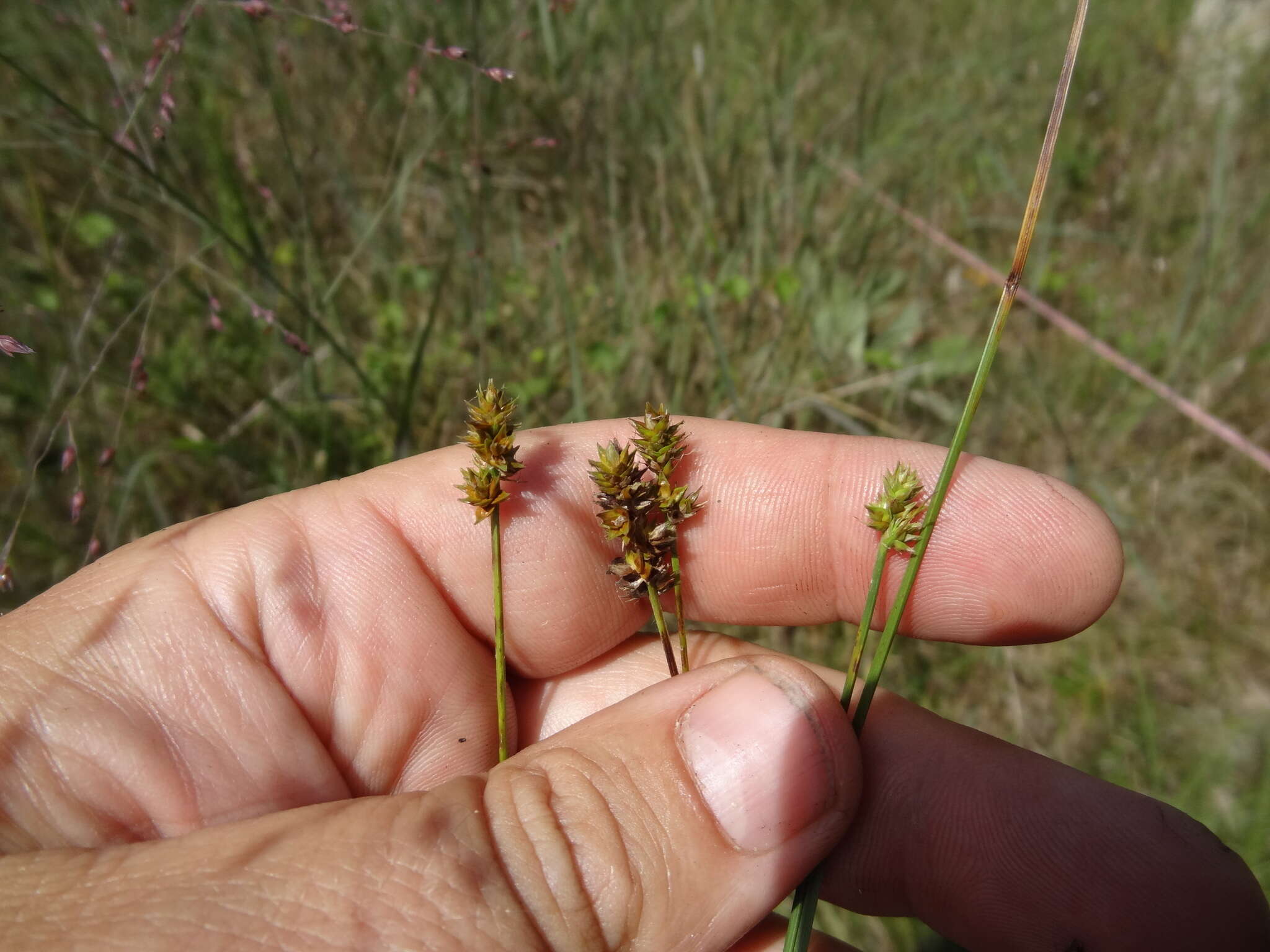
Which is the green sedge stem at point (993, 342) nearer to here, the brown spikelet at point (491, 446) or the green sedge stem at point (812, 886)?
the green sedge stem at point (812, 886)

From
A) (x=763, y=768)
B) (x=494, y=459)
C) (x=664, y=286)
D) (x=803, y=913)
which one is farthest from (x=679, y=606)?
(x=664, y=286)

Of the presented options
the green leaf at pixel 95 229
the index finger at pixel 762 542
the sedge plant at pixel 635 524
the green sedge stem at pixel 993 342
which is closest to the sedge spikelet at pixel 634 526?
the sedge plant at pixel 635 524

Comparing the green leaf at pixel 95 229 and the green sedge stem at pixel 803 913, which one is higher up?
the green leaf at pixel 95 229

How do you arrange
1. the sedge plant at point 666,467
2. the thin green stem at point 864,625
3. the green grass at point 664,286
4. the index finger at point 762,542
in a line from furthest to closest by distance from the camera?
1. the green grass at point 664,286
2. the index finger at point 762,542
3. the sedge plant at point 666,467
4. the thin green stem at point 864,625

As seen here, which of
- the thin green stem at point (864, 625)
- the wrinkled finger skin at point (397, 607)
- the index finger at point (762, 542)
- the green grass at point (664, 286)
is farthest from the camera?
the green grass at point (664, 286)

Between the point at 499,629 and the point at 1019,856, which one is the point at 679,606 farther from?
the point at 1019,856

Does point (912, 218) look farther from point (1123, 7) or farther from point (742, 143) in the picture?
point (1123, 7)
